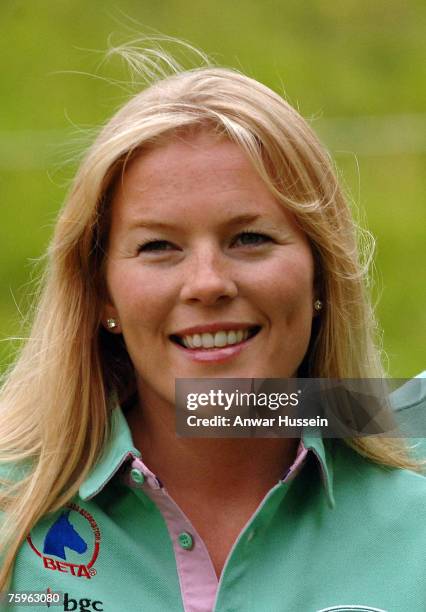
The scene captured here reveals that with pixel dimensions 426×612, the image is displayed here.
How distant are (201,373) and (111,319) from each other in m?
0.33

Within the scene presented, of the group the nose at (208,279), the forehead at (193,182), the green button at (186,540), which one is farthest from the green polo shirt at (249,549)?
the forehead at (193,182)

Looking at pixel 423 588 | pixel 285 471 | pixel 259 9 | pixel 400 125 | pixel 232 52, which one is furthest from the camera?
pixel 259 9

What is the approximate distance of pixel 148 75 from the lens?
4238mm

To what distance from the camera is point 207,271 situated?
3.53 meters

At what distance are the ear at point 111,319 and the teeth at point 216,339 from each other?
0.26 m

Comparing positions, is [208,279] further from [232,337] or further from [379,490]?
[379,490]

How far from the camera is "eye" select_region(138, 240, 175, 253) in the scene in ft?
11.9

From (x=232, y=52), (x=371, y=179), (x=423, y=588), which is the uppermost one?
(x=232, y=52)

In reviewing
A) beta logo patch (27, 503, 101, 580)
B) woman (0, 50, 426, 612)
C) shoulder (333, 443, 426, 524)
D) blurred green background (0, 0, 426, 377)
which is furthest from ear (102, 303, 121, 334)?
blurred green background (0, 0, 426, 377)

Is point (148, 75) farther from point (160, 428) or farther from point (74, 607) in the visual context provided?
point (74, 607)

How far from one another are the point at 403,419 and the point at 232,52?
31.2ft

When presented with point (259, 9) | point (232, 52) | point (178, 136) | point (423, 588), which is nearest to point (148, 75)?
point (178, 136)

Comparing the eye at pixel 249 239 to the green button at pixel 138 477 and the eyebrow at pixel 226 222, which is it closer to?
the eyebrow at pixel 226 222

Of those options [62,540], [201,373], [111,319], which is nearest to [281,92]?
[111,319]
